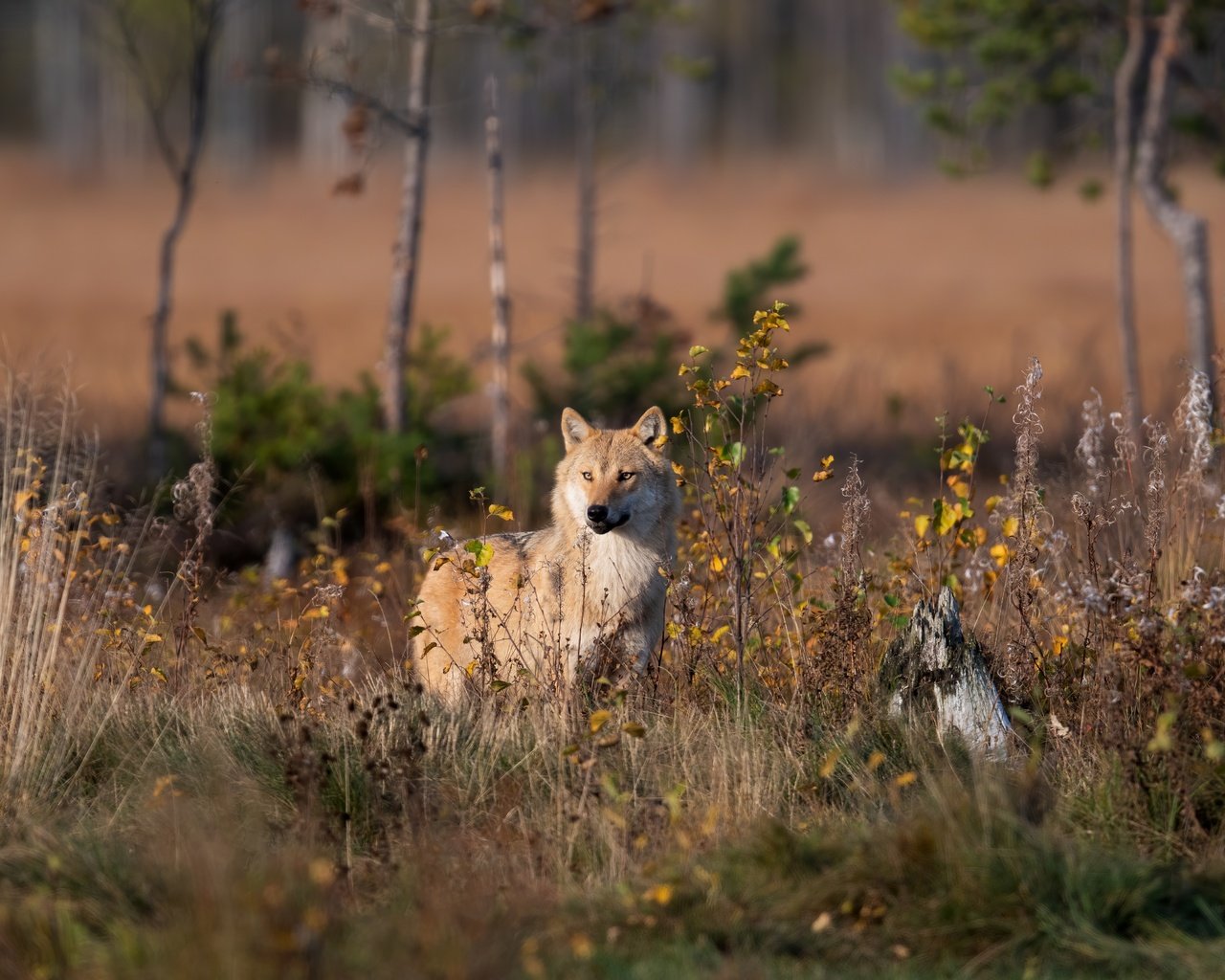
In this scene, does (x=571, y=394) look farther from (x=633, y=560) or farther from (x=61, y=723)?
(x=61, y=723)

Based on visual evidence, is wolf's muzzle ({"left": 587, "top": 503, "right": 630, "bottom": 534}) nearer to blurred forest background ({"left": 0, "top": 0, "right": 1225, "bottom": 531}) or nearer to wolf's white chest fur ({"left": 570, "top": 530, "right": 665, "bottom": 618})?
wolf's white chest fur ({"left": 570, "top": 530, "right": 665, "bottom": 618})

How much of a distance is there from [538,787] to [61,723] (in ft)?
7.29

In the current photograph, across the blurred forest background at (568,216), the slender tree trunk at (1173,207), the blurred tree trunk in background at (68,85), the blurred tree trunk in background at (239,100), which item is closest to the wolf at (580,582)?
the blurred forest background at (568,216)

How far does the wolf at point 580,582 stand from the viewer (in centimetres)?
735

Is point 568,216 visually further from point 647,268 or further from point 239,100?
point 239,100

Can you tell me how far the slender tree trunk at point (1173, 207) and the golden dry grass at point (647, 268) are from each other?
261cm

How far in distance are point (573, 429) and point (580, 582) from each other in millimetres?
1134

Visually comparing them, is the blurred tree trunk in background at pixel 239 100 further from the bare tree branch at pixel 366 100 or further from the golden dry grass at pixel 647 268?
the bare tree branch at pixel 366 100

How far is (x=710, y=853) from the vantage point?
5.42m

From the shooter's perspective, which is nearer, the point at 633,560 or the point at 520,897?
the point at 520,897

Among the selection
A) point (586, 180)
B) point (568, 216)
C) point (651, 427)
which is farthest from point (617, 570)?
point (568, 216)

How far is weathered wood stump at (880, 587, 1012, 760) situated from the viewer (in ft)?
21.2

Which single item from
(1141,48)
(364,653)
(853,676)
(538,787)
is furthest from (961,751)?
(1141,48)

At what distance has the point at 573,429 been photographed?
845 centimetres
